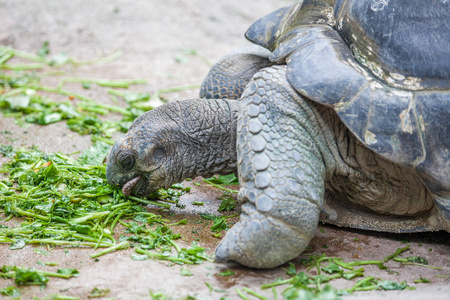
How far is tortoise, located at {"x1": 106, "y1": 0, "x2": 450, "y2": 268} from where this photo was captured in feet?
9.21

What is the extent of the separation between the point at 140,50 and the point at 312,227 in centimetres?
530

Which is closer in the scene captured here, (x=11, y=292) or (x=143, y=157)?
(x=11, y=292)

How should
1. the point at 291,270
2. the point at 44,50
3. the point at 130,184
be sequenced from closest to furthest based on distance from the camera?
1. the point at 291,270
2. the point at 130,184
3. the point at 44,50

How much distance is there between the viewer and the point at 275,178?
2.78m

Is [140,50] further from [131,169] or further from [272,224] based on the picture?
[272,224]

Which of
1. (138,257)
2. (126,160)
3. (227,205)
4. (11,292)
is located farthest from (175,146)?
(11,292)

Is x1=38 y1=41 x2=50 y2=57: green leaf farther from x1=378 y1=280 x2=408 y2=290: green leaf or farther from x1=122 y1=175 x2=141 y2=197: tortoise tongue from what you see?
x1=378 y1=280 x2=408 y2=290: green leaf

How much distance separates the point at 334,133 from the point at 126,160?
1.32m

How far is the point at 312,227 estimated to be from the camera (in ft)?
9.36

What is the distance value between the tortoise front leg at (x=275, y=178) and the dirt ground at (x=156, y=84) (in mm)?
174

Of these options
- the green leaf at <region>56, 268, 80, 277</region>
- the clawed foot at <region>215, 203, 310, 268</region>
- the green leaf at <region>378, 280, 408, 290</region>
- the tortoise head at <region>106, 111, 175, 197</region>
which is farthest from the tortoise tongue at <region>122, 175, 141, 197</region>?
the green leaf at <region>378, 280, 408, 290</region>

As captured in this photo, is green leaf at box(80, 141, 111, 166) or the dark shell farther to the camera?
green leaf at box(80, 141, 111, 166)

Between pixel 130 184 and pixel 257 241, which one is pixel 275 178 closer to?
pixel 257 241

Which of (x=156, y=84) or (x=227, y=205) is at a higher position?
(x=227, y=205)
